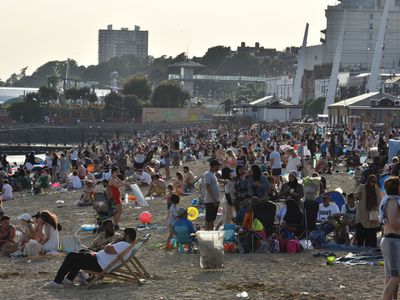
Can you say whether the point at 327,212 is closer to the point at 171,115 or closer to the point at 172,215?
the point at 172,215

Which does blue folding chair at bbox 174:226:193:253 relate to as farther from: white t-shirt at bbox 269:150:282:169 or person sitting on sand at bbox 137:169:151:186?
person sitting on sand at bbox 137:169:151:186

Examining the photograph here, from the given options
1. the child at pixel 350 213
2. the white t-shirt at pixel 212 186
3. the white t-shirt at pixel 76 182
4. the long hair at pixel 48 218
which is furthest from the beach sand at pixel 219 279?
the white t-shirt at pixel 76 182

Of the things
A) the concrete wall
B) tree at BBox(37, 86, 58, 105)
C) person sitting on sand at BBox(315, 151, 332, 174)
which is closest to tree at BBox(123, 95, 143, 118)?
the concrete wall

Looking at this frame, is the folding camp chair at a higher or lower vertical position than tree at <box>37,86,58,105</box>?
lower

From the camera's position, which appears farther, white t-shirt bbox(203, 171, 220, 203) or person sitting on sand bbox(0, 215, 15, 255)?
white t-shirt bbox(203, 171, 220, 203)

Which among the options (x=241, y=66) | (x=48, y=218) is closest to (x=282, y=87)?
(x=241, y=66)

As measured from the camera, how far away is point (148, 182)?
2467cm

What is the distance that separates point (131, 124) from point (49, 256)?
8624cm

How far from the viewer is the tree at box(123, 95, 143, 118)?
10412 centimetres

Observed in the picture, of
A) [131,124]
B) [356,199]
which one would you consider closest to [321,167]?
[356,199]

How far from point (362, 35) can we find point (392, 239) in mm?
109067

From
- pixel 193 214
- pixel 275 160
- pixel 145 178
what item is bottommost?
pixel 145 178

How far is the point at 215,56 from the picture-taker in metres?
190

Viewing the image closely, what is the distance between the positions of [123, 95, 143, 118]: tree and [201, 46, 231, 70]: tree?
276 ft
